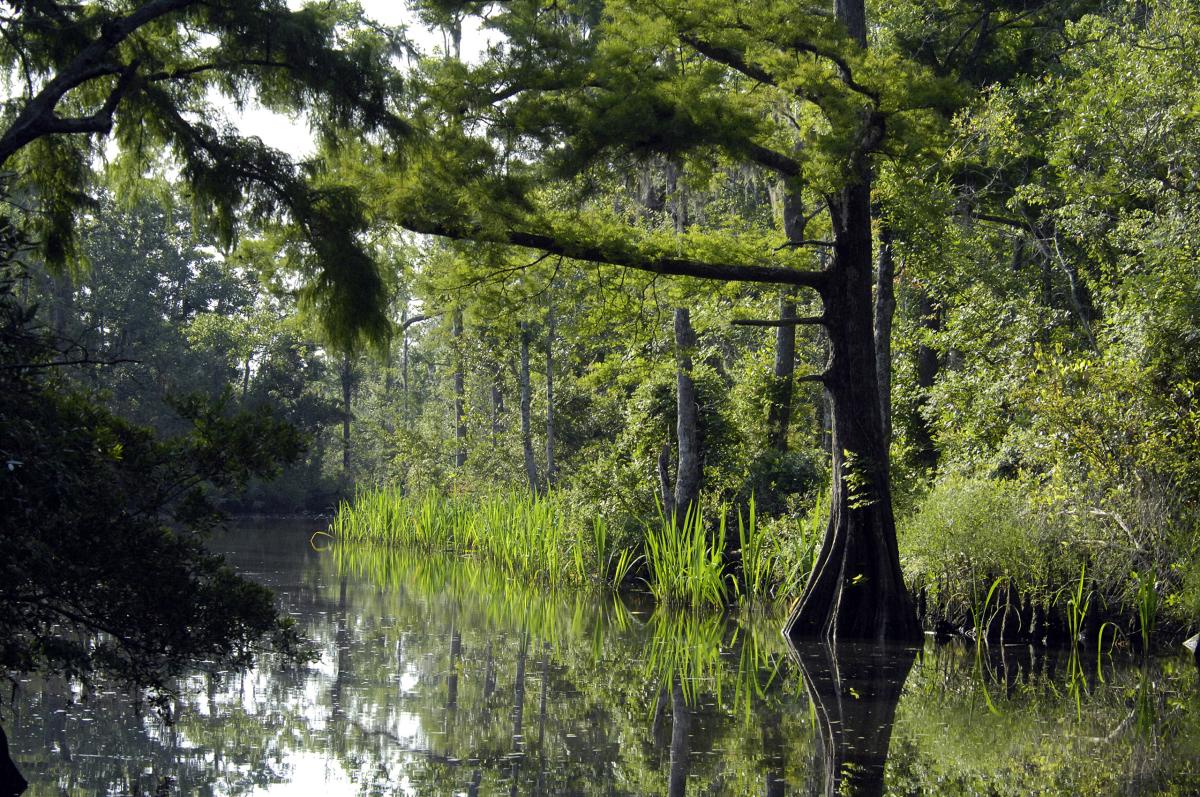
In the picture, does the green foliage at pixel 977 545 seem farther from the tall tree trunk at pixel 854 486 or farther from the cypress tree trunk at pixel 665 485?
the cypress tree trunk at pixel 665 485

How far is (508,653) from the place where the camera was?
10281mm

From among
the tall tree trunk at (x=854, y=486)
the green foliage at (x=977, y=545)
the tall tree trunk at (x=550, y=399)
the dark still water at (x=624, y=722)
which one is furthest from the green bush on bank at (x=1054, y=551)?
the tall tree trunk at (x=550, y=399)

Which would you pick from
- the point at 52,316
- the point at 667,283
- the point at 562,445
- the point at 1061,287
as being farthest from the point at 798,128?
the point at 52,316

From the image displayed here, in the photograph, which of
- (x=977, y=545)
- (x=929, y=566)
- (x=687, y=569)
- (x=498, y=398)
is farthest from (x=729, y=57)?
(x=498, y=398)

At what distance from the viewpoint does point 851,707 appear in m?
7.94

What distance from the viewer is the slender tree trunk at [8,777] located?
5.39 metres

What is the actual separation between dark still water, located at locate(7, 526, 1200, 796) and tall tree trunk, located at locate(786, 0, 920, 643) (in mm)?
441

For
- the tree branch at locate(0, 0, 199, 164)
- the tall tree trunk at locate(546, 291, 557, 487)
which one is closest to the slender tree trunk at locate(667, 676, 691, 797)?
the tree branch at locate(0, 0, 199, 164)

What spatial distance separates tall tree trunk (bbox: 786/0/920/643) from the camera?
1049 cm

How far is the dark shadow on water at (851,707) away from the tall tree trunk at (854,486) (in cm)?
35

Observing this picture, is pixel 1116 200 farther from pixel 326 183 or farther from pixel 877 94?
pixel 326 183

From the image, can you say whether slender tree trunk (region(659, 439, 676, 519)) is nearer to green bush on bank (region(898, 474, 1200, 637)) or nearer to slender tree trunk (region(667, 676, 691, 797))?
green bush on bank (region(898, 474, 1200, 637))

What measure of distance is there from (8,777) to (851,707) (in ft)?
16.2

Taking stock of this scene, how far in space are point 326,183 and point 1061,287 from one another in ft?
36.8
